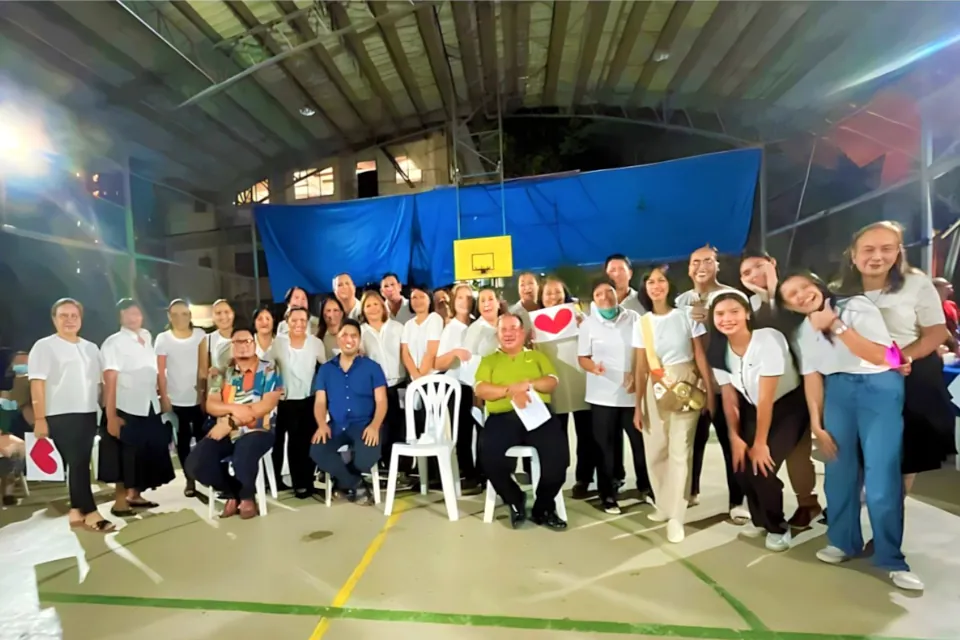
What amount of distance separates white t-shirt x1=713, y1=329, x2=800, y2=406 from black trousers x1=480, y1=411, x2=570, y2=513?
0.86 metres

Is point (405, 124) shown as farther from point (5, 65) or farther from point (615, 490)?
point (615, 490)

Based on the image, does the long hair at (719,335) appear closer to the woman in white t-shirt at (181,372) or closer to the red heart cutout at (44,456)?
the woman in white t-shirt at (181,372)

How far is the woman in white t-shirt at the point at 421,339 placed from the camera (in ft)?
10.7

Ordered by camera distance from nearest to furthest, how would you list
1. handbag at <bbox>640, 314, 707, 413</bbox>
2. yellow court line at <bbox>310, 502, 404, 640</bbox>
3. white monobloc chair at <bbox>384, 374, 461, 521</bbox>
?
yellow court line at <bbox>310, 502, 404, 640</bbox> → handbag at <bbox>640, 314, 707, 413</bbox> → white monobloc chair at <bbox>384, 374, 461, 521</bbox>

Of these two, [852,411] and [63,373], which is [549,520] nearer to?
[852,411]

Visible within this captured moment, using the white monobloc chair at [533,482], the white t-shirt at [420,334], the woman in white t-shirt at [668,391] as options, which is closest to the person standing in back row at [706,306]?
the woman in white t-shirt at [668,391]

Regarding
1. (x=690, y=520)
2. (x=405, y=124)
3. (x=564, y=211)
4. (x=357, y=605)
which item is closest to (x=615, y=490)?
(x=690, y=520)

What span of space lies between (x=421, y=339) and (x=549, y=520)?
130cm

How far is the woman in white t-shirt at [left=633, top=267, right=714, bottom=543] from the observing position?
2473mm

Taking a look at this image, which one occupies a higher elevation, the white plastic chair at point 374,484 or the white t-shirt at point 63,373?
the white t-shirt at point 63,373

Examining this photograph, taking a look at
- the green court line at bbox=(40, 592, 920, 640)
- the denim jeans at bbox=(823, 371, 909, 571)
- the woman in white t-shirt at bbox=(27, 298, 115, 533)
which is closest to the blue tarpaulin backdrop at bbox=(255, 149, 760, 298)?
the denim jeans at bbox=(823, 371, 909, 571)

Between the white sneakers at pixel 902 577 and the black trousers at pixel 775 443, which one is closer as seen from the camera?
the white sneakers at pixel 902 577

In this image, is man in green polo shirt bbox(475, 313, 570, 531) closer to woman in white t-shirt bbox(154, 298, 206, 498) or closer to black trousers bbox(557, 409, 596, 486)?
black trousers bbox(557, 409, 596, 486)

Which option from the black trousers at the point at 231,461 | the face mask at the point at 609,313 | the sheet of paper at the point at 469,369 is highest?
the face mask at the point at 609,313
